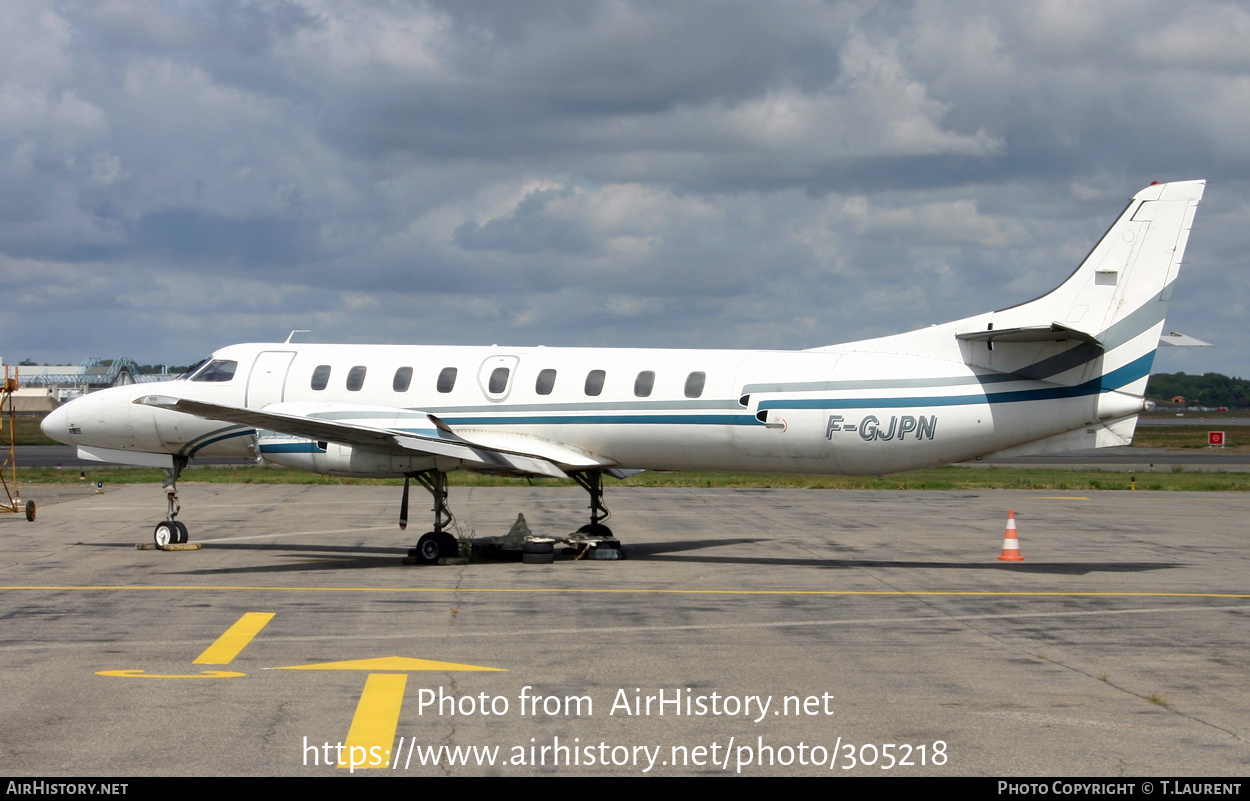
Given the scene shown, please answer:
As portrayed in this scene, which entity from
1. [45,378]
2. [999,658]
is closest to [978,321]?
[999,658]

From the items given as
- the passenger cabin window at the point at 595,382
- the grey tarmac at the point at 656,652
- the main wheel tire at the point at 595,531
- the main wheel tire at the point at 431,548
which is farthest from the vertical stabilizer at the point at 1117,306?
the main wheel tire at the point at 431,548

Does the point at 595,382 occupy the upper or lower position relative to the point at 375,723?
upper

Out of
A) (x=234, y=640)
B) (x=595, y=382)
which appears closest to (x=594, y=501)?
(x=595, y=382)

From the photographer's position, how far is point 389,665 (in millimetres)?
10477

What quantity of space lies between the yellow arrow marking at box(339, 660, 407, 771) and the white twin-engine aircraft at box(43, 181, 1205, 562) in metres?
8.43

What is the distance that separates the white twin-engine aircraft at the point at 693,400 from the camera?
16953mm

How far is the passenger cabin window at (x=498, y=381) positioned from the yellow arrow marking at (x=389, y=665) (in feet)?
29.7

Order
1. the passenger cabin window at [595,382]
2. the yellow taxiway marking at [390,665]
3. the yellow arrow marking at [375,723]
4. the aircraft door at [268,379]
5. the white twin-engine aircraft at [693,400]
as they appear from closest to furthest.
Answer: the yellow arrow marking at [375,723] → the yellow taxiway marking at [390,665] → the white twin-engine aircraft at [693,400] → the passenger cabin window at [595,382] → the aircraft door at [268,379]

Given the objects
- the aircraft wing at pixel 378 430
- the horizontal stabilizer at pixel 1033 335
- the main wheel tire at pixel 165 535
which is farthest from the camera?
the main wheel tire at pixel 165 535

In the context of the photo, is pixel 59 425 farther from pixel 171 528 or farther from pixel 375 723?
pixel 375 723

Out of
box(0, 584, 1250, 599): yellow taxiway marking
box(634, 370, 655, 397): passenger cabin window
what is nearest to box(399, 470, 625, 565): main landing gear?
box(634, 370, 655, 397): passenger cabin window

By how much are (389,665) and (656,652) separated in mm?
2671

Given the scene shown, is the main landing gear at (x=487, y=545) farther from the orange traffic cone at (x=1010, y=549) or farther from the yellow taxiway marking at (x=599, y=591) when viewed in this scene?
the orange traffic cone at (x=1010, y=549)
